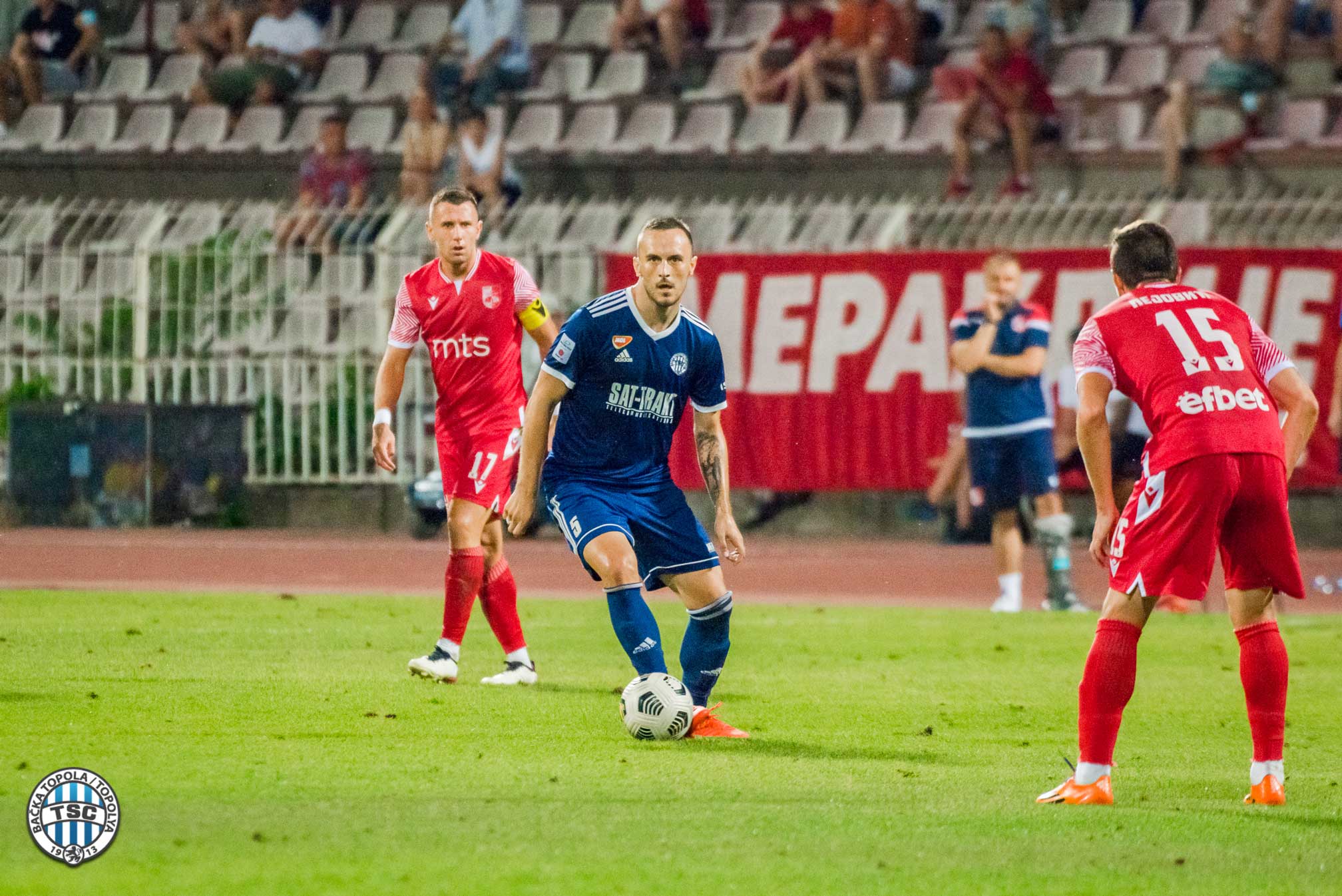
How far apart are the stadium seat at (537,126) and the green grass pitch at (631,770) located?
12390 millimetres

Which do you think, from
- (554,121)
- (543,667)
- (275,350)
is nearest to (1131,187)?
(554,121)

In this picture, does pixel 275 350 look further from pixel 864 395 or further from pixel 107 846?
pixel 107 846

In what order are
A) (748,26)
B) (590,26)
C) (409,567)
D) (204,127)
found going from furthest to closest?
(590,26) < (204,127) < (748,26) < (409,567)

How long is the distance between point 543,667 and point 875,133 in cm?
1315

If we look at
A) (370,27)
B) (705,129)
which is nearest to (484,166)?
(705,129)

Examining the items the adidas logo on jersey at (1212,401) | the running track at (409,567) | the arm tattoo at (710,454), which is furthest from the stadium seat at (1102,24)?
the adidas logo on jersey at (1212,401)

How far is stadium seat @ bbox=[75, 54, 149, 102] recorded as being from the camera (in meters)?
26.2

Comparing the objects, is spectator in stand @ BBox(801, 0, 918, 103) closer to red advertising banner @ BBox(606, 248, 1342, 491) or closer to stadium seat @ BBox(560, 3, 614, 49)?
stadium seat @ BBox(560, 3, 614, 49)

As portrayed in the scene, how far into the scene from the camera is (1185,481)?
6.32 meters

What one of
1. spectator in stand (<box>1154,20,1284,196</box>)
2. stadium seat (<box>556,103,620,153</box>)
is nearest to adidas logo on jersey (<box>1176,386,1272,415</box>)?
spectator in stand (<box>1154,20,1284,196</box>)

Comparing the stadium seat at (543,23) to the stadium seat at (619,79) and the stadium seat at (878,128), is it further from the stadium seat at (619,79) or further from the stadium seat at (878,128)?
the stadium seat at (878,128)

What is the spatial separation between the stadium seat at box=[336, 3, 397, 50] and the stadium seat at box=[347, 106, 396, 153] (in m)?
1.90

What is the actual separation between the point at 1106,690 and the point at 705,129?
684 inches

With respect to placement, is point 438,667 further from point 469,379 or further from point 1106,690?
point 1106,690
